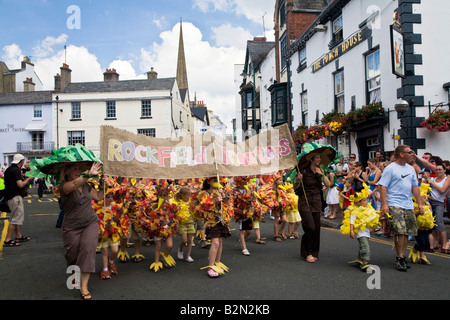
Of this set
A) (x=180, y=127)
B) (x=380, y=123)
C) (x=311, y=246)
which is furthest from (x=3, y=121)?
(x=311, y=246)

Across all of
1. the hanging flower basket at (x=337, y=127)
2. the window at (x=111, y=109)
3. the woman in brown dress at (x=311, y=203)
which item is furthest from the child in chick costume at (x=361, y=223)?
the window at (x=111, y=109)

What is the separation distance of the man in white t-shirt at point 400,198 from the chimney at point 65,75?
4048 cm

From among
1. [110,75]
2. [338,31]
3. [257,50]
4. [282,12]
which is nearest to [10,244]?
[338,31]

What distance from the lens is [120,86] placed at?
39.5 meters

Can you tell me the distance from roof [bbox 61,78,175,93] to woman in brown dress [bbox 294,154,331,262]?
33.2 m

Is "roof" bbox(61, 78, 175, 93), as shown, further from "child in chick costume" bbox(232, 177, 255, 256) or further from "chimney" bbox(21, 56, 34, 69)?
"child in chick costume" bbox(232, 177, 255, 256)

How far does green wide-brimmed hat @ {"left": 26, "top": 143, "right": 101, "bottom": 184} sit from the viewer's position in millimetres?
4906

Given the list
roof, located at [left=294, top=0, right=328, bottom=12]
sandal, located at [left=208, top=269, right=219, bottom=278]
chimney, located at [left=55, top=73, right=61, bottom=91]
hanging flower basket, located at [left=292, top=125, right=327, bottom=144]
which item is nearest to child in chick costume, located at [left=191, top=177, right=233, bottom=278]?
sandal, located at [left=208, top=269, right=219, bottom=278]

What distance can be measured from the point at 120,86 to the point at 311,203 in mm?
36017

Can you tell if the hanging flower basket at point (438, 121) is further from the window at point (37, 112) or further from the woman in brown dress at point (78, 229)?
the window at point (37, 112)

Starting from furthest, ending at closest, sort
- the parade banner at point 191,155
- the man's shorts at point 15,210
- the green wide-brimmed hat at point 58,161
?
the man's shorts at point 15,210 < the parade banner at point 191,155 < the green wide-brimmed hat at point 58,161

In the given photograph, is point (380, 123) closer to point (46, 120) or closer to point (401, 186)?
point (401, 186)

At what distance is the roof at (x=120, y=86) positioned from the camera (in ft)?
128

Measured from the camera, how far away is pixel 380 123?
13.4 meters
